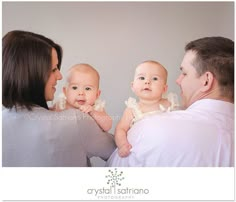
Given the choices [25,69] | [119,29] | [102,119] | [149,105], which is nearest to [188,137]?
[149,105]

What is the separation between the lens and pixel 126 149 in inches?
46.3

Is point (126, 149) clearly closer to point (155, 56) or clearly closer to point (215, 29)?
point (155, 56)

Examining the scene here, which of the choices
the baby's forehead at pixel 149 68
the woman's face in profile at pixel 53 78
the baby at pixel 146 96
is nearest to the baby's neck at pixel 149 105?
the baby at pixel 146 96

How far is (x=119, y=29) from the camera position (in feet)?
4.14

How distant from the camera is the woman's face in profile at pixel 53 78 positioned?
1.19 metres

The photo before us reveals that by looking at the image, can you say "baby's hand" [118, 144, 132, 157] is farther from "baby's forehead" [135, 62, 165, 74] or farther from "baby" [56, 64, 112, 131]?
"baby's forehead" [135, 62, 165, 74]

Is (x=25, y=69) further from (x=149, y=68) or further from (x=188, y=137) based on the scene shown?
(x=188, y=137)

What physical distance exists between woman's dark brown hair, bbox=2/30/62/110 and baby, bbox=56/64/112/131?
80 millimetres

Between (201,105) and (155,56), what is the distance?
0.79ft

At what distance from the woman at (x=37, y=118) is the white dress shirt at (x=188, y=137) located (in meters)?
0.14

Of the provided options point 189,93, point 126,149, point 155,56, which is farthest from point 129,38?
point 126,149

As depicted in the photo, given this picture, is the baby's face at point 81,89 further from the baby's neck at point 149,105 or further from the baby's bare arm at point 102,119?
the baby's neck at point 149,105

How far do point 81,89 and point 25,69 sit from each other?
203 millimetres

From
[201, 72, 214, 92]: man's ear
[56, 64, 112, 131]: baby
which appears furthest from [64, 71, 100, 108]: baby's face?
[201, 72, 214, 92]: man's ear
